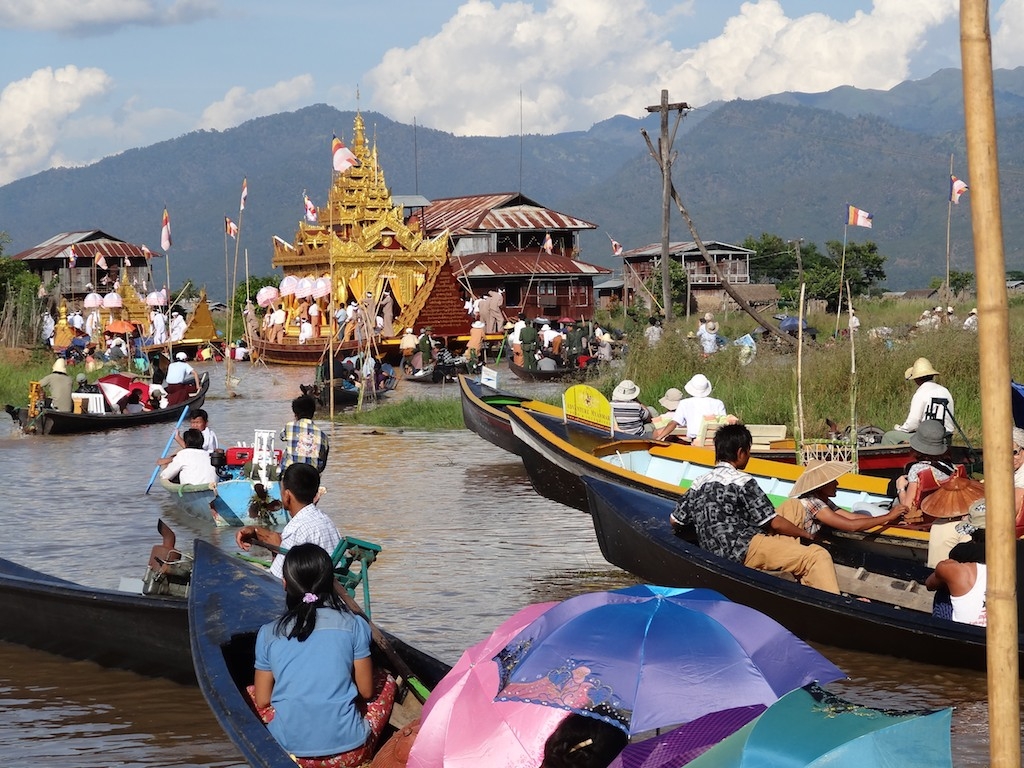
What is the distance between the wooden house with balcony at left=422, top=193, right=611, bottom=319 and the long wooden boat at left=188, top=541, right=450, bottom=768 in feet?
125

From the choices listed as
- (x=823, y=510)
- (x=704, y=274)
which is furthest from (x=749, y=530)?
(x=704, y=274)

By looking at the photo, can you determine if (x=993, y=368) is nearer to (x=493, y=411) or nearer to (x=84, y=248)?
(x=493, y=411)

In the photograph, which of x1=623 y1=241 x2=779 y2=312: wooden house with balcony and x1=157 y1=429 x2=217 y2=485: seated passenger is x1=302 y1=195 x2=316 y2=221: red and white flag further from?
x1=157 y1=429 x2=217 y2=485: seated passenger

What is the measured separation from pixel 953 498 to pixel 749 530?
1.79 meters

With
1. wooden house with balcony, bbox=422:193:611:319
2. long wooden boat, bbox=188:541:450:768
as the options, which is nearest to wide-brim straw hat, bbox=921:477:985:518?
long wooden boat, bbox=188:541:450:768

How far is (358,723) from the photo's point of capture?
5398 mm

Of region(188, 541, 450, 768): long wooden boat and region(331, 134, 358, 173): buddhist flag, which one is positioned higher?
region(331, 134, 358, 173): buddhist flag

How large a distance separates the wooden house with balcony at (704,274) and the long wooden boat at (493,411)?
35319 mm

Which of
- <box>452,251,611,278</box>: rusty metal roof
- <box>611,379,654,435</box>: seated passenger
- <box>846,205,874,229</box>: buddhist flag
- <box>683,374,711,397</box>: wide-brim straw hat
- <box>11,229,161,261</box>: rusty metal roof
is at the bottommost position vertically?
<box>611,379,654,435</box>: seated passenger

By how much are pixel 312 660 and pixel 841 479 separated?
628 centimetres

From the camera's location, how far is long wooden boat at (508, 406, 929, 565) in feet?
29.3

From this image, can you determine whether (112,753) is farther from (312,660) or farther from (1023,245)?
(1023,245)

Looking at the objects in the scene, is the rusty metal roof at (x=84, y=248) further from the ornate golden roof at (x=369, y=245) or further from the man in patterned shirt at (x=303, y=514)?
the man in patterned shirt at (x=303, y=514)

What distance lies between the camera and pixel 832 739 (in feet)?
12.3
